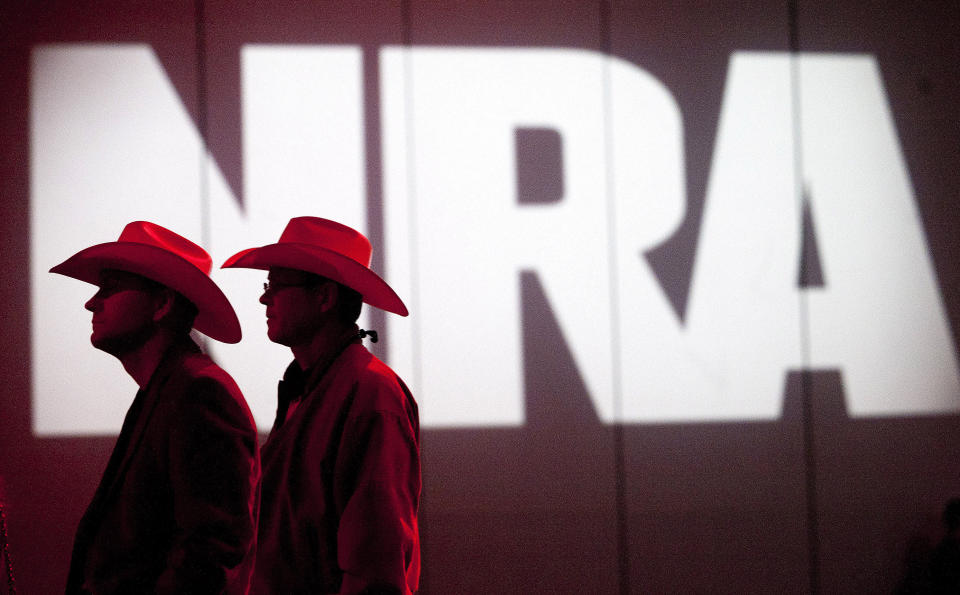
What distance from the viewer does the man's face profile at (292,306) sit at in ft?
7.21

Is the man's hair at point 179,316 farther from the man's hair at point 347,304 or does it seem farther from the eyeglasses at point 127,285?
the man's hair at point 347,304

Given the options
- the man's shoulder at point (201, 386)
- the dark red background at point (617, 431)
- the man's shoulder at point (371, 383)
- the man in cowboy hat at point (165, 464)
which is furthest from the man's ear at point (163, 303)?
the dark red background at point (617, 431)

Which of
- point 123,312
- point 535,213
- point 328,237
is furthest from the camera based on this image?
point 535,213

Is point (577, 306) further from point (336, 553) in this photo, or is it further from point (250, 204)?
point (336, 553)

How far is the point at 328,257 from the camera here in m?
2.24

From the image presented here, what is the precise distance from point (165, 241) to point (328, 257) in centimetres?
40

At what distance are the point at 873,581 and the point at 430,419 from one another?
257cm

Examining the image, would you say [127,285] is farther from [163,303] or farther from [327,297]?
[327,297]

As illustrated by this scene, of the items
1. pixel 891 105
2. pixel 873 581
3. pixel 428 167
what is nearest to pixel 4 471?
pixel 428 167

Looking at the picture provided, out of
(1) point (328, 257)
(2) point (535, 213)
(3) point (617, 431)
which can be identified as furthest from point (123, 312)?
(3) point (617, 431)

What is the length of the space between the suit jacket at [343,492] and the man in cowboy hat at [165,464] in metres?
0.08

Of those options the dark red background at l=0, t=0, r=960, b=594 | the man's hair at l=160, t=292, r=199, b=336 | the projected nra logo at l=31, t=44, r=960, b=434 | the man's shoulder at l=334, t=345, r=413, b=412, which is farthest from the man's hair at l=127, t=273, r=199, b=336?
the dark red background at l=0, t=0, r=960, b=594

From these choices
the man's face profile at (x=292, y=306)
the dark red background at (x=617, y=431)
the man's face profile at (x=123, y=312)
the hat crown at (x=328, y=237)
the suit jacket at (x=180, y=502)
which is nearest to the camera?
the suit jacket at (x=180, y=502)

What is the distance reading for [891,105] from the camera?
17.0 ft
